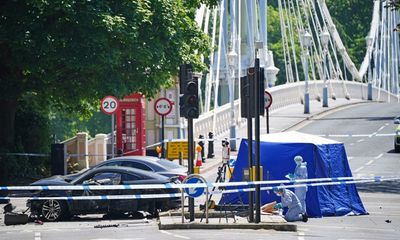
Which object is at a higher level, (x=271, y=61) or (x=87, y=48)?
(x=271, y=61)

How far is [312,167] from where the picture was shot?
1115 inches

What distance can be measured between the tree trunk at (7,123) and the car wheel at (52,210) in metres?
12.6

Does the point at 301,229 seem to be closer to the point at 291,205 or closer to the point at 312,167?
the point at 291,205

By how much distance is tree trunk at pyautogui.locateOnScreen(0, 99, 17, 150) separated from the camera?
130 ft

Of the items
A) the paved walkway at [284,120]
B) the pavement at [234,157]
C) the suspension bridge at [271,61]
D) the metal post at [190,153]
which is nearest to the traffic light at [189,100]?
the metal post at [190,153]

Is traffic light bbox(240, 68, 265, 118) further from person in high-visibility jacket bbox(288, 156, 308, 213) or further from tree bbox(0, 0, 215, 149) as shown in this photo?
tree bbox(0, 0, 215, 149)

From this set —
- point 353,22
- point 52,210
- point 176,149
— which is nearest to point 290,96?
point 176,149

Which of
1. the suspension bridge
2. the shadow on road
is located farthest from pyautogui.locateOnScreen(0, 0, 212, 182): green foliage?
the shadow on road

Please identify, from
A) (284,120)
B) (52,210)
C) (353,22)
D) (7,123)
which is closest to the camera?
(52,210)

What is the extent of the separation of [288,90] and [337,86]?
13657 mm

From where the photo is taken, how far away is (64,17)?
3653 centimetres

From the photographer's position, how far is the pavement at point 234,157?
24141 mm

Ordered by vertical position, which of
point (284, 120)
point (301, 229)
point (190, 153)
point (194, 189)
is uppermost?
point (284, 120)

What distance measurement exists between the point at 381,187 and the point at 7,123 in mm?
12787
